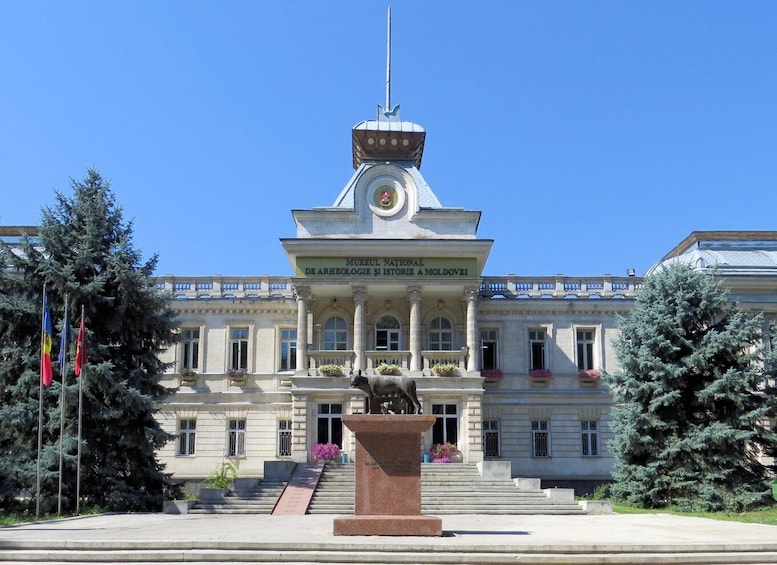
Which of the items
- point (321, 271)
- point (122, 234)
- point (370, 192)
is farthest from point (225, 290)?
point (122, 234)

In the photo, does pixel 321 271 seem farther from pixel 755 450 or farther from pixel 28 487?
pixel 755 450

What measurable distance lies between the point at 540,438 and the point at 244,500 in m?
15.3

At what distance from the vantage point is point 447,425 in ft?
108

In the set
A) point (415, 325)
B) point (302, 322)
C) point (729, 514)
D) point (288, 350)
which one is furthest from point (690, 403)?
point (288, 350)

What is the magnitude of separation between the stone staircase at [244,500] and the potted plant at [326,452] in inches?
166

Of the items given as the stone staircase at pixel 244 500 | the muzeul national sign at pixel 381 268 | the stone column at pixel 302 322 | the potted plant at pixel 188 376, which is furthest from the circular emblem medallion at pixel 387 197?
the stone staircase at pixel 244 500

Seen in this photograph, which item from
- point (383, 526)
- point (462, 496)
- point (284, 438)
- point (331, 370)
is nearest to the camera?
point (383, 526)

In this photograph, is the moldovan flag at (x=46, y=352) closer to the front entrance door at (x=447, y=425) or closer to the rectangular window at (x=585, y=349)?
the front entrance door at (x=447, y=425)

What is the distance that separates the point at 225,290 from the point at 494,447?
1376cm

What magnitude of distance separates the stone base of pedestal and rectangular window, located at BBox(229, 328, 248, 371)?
22195 mm

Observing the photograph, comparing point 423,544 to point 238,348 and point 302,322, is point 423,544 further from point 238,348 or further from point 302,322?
point 238,348

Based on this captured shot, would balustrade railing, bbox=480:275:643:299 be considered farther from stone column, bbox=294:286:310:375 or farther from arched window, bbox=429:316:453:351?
stone column, bbox=294:286:310:375

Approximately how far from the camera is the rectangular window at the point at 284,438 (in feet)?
114

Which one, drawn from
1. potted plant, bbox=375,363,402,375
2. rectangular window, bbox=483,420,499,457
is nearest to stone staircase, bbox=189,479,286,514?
potted plant, bbox=375,363,402,375
